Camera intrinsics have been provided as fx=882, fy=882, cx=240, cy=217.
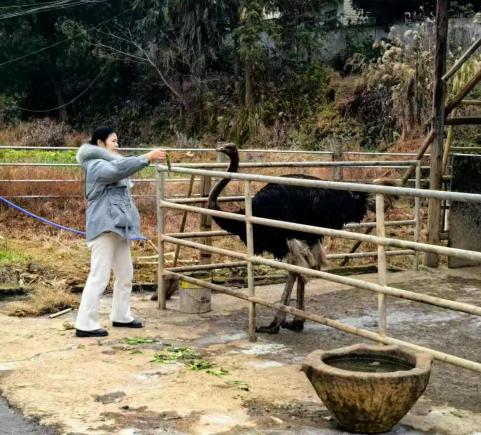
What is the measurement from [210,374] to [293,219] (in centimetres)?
182

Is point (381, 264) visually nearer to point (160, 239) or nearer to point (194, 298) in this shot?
point (194, 298)

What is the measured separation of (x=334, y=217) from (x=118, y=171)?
1870 millimetres

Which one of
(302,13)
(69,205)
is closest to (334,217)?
(69,205)

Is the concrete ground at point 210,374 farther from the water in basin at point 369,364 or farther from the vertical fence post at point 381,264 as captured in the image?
the vertical fence post at point 381,264

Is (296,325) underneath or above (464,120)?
underneath

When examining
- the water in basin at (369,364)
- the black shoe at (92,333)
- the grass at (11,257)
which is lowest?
the black shoe at (92,333)

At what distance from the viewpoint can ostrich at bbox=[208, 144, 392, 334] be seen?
7.18 m

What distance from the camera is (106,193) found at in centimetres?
705

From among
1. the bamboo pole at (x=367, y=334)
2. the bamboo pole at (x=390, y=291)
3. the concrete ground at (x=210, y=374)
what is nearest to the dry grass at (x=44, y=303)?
the concrete ground at (x=210, y=374)

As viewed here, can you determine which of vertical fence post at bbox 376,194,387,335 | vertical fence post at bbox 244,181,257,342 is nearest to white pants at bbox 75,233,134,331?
vertical fence post at bbox 244,181,257,342

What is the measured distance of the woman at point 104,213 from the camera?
6.91m

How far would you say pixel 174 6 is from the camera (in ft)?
82.9

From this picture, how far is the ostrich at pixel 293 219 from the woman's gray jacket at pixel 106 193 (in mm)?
817

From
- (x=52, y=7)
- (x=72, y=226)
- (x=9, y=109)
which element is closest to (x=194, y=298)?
(x=72, y=226)
